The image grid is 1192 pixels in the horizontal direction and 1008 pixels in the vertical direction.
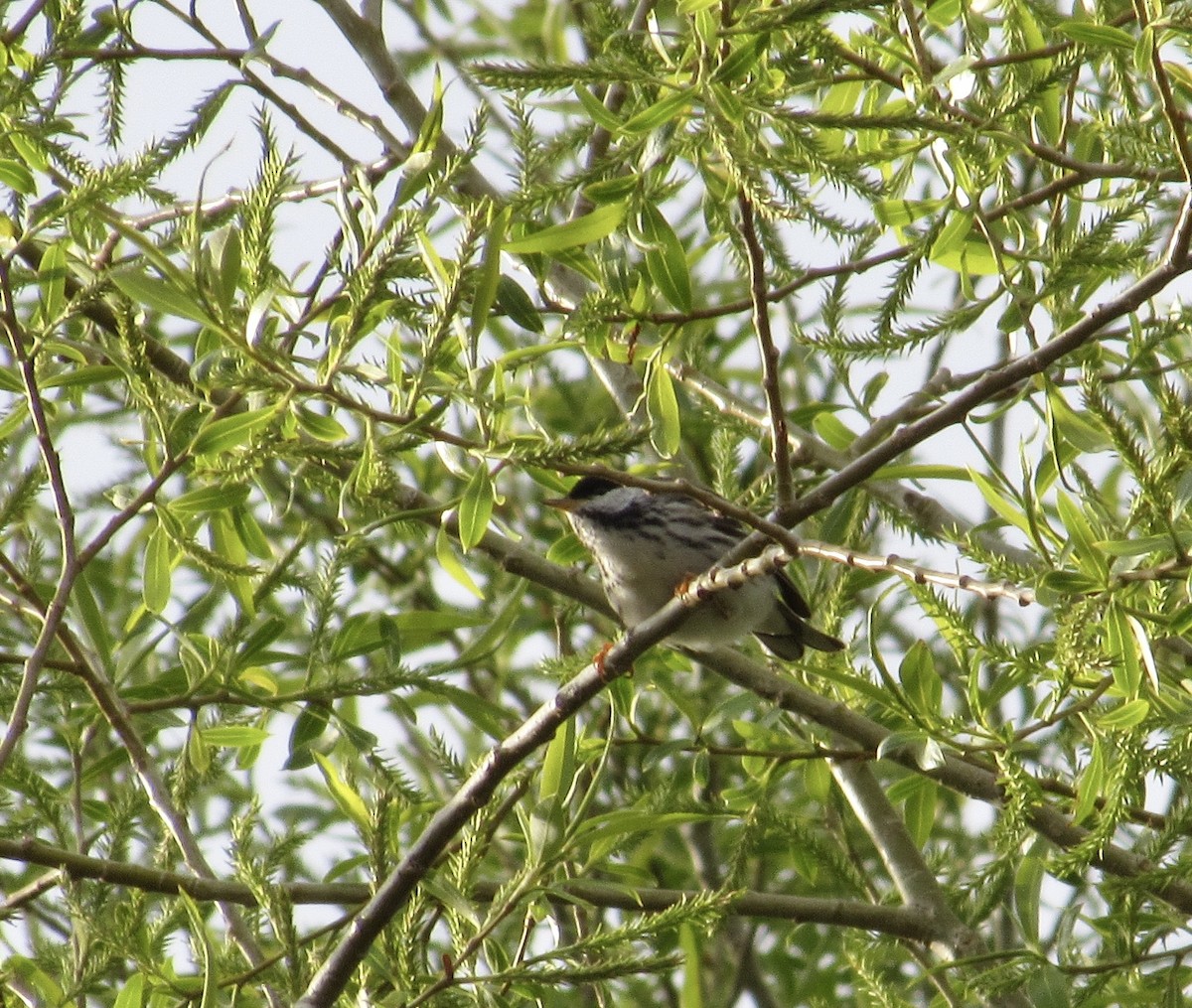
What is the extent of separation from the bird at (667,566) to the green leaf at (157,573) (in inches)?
51.3

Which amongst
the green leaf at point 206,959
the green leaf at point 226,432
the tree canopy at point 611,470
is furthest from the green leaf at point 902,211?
the green leaf at point 206,959

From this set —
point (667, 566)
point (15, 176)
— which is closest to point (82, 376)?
point (15, 176)

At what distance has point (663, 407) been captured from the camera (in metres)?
2.42

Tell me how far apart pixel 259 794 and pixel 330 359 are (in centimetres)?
128

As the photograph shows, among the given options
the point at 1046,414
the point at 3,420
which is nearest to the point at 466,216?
the point at 1046,414

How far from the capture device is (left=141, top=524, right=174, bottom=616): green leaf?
2.45 m

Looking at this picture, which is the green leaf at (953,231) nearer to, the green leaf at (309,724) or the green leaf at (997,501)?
the green leaf at (997,501)

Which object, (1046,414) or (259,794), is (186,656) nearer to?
(259,794)

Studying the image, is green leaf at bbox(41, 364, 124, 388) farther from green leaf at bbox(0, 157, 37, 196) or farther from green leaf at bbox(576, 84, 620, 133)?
green leaf at bbox(576, 84, 620, 133)

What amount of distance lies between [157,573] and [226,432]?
2.18ft

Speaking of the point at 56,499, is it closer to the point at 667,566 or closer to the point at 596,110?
the point at 596,110

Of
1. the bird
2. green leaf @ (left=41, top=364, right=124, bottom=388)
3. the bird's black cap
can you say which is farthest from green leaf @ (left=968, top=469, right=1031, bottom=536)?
the bird's black cap

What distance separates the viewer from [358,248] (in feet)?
5.84

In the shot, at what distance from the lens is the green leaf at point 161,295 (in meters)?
1.74
